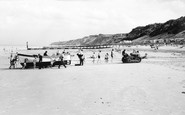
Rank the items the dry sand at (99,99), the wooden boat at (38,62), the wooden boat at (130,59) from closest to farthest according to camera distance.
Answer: the dry sand at (99,99) → the wooden boat at (38,62) → the wooden boat at (130,59)

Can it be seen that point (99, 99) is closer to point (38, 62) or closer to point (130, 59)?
point (38, 62)

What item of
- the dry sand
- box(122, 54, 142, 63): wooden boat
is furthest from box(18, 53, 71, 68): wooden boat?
the dry sand

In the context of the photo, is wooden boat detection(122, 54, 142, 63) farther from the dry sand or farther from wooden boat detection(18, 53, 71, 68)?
the dry sand

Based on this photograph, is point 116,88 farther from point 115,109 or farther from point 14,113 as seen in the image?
point 14,113

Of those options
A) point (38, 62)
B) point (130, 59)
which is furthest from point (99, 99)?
point (130, 59)

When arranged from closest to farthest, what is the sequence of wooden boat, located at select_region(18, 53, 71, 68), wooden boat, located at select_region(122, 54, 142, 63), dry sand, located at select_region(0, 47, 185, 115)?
1. dry sand, located at select_region(0, 47, 185, 115)
2. wooden boat, located at select_region(18, 53, 71, 68)
3. wooden boat, located at select_region(122, 54, 142, 63)

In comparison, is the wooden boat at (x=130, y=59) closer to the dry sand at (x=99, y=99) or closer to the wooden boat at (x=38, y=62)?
the wooden boat at (x=38, y=62)

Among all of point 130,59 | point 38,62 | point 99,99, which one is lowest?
point 99,99

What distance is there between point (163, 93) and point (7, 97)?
7214 mm

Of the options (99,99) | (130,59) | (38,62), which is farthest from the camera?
(130,59)

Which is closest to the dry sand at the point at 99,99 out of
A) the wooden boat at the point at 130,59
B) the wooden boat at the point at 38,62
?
the wooden boat at the point at 38,62

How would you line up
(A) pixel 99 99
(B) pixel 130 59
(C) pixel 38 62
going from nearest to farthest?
(A) pixel 99 99 → (C) pixel 38 62 → (B) pixel 130 59

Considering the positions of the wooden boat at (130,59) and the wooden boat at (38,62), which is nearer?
the wooden boat at (38,62)

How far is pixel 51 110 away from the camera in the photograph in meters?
8.64
